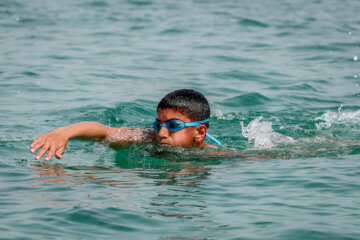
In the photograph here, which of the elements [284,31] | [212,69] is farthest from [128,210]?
[284,31]

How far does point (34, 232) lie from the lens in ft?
16.1

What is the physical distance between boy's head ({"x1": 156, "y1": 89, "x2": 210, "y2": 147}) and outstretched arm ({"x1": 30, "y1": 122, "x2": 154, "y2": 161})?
1.71ft

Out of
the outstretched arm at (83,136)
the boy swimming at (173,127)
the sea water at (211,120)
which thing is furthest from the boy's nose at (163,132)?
the outstretched arm at (83,136)

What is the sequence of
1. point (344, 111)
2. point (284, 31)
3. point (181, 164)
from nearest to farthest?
point (181, 164)
point (344, 111)
point (284, 31)

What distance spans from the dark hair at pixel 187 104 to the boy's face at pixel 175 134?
6 cm

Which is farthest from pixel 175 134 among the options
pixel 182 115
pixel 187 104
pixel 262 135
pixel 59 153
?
pixel 262 135

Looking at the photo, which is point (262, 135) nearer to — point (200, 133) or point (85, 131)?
point (200, 133)

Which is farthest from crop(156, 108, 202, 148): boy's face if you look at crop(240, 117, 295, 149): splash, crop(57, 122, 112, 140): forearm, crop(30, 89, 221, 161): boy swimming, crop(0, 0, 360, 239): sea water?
crop(240, 117, 295, 149): splash

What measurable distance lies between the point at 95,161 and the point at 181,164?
1.22 m

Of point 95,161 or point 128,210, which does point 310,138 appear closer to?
point 95,161

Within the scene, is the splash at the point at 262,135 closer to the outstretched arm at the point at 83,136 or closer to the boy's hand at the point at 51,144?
the outstretched arm at the point at 83,136

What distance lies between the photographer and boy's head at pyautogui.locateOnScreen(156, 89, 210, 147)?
24.7ft

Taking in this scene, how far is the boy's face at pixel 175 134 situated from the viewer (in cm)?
750

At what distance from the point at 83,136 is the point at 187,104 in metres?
1.52
